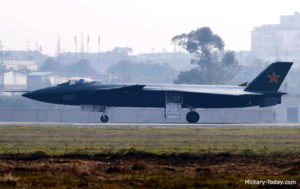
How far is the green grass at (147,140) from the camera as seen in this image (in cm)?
2795

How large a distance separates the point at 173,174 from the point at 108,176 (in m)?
1.92

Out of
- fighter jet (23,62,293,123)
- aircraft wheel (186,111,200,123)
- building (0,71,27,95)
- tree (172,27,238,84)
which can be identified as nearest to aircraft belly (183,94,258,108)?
fighter jet (23,62,293,123)

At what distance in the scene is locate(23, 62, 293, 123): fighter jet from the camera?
158 feet

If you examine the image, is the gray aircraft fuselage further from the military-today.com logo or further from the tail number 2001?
the military-today.com logo

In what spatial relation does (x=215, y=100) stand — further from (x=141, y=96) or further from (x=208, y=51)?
(x=208, y=51)

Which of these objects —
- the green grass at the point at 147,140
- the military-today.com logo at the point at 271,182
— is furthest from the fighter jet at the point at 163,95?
the military-today.com logo at the point at 271,182

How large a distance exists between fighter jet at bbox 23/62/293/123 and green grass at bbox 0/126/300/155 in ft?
23.8

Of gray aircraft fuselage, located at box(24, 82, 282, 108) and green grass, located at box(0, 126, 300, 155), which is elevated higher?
gray aircraft fuselage, located at box(24, 82, 282, 108)

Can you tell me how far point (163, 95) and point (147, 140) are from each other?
15482mm

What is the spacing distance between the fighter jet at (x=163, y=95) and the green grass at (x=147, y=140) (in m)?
7.24

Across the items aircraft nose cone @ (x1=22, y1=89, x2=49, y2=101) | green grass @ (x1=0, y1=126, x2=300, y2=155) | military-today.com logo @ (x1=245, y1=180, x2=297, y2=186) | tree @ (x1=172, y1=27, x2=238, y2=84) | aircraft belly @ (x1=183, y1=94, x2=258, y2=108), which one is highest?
tree @ (x1=172, y1=27, x2=238, y2=84)

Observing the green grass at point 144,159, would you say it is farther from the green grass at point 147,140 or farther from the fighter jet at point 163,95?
→ the fighter jet at point 163,95

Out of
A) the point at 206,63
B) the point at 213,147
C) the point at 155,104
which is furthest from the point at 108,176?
the point at 206,63

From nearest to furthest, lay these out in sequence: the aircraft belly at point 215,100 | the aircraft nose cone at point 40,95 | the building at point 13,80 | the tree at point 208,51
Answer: the aircraft nose cone at point 40,95 < the aircraft belly at point 215,100 < the tree at point 208,51 < the building at point 13,80
